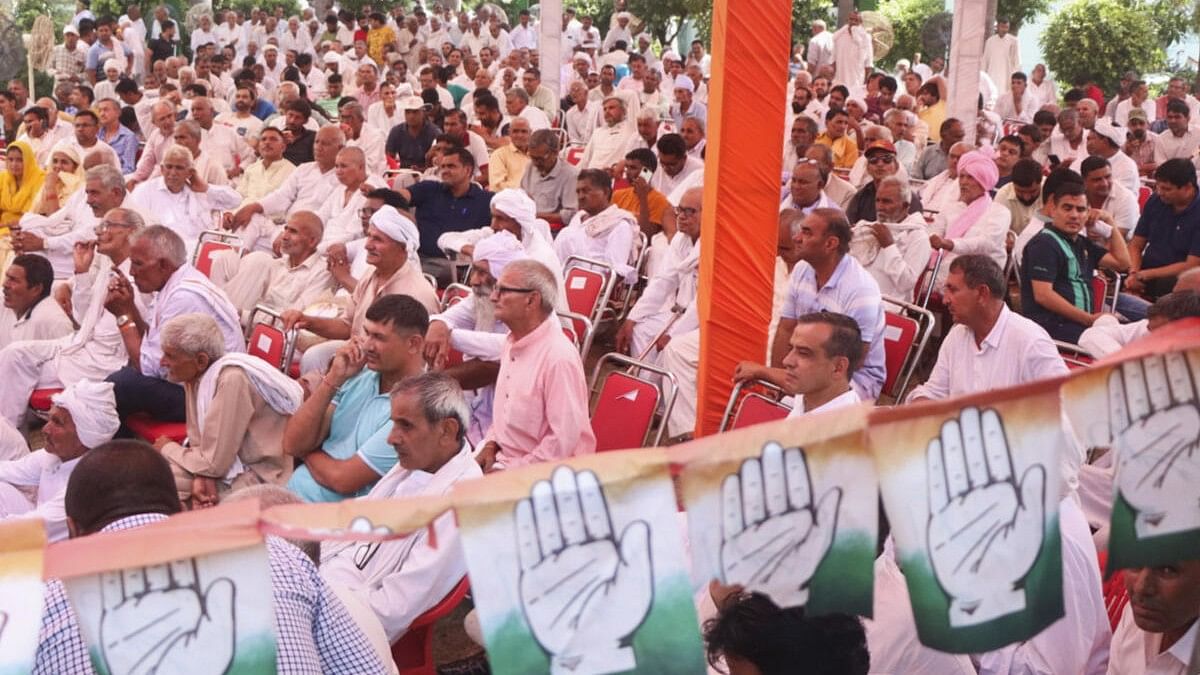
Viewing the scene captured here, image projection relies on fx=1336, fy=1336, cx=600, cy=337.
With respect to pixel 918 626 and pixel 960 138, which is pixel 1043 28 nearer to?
pixel 960 138

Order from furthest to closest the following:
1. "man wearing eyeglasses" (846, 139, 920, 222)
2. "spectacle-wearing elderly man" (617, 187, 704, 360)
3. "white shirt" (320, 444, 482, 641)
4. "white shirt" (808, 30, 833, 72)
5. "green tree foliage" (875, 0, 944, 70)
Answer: "green tree foliage" (875, 0, 944, 70) → "white shirt" (808, 30, 833, 72) → "man wearing eyeglasses" (846, 139, 920, 222) → "spectacle-wearing elderly man" (617, 187, 704, 360) → "white shirt" (320, 444, 482, 641)

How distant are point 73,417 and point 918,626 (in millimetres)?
3178

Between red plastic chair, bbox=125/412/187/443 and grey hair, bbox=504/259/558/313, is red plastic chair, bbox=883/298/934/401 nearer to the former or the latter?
grey hair, bbox=504/259/558/313

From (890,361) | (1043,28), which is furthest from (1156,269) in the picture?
(1043,28)

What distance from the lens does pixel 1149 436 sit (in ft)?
6.47

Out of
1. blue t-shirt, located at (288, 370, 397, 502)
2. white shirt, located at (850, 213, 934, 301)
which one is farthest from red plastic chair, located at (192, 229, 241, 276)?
white shirt, located at (850, 213, 934, 301)

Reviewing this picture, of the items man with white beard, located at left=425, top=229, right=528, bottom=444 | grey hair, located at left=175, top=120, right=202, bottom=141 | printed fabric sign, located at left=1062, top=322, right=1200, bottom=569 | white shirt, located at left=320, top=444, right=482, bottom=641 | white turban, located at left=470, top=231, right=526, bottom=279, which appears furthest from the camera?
grey hair, located at left=175, top=120, right=202, bottom=141

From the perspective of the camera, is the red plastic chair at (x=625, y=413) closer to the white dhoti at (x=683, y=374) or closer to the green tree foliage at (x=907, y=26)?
the white dhoti at (x=683, y=374)

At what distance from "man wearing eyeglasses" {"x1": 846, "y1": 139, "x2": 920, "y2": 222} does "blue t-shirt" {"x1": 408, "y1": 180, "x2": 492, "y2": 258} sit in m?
2.12

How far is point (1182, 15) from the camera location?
61.9 feet

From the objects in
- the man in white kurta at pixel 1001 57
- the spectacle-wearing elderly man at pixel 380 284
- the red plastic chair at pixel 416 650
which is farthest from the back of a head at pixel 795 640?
the man in white kurta at pixel 1001 57

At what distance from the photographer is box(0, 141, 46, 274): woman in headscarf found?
8.51 meters

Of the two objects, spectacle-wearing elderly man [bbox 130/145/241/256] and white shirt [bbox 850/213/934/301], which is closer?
white shirt [bbox 850/213/934/301]

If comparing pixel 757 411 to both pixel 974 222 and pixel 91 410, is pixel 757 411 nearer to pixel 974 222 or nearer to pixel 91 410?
pixel 91 410
